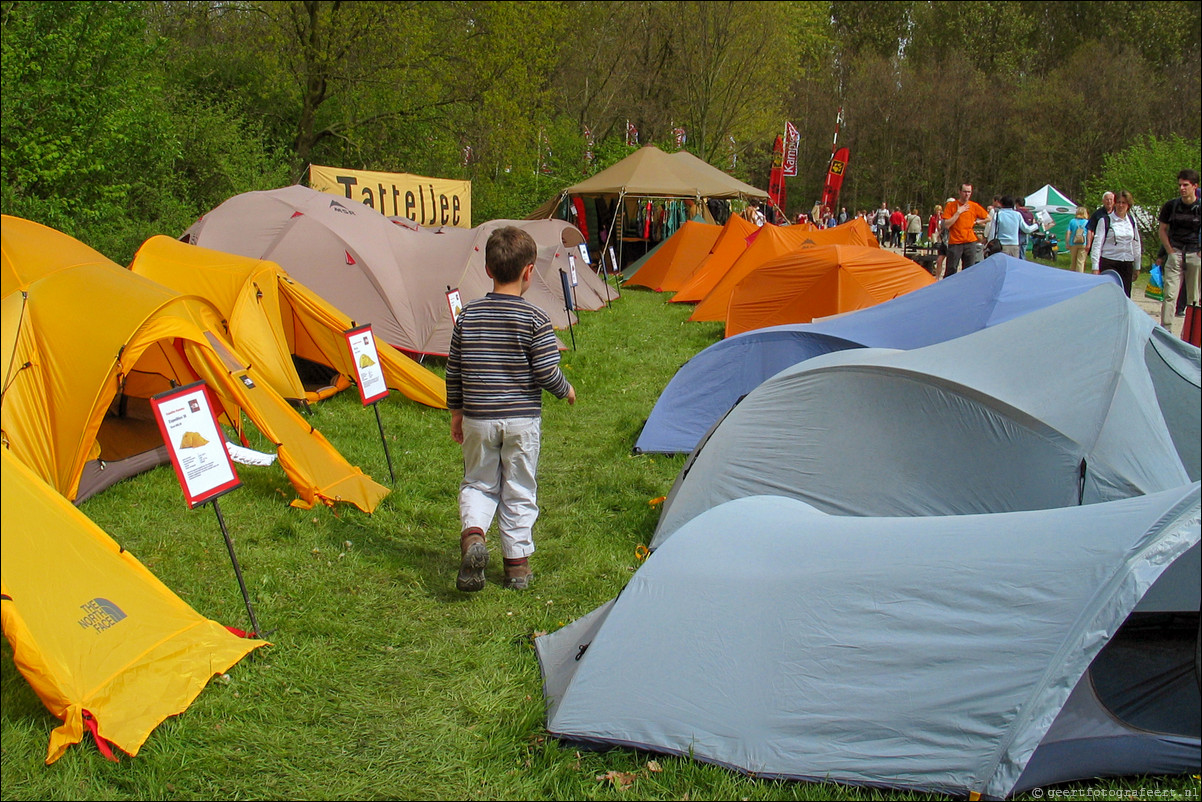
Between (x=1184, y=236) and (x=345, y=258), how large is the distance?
9.32 meters

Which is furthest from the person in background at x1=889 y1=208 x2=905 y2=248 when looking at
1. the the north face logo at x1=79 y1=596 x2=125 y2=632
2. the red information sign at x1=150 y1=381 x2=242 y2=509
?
the the north face logo at x1=79 y1=596 x2=125 y2=632

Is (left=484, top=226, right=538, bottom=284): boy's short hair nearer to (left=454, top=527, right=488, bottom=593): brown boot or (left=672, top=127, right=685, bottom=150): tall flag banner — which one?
(left=454, top=527, right=488, bottom=593): brown boot

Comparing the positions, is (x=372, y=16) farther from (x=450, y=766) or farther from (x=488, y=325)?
(x=450, y=766)

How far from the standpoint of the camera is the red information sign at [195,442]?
3730 mm

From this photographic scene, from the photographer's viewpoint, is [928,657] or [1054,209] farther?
[1054,209]

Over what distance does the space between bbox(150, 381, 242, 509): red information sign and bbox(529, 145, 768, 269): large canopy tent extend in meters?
15.8

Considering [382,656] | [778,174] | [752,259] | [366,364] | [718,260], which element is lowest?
[778,174]

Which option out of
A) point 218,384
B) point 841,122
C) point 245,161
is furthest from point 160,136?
point 841,122

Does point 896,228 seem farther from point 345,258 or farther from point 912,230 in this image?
point 345,258

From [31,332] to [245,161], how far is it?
11937 mm

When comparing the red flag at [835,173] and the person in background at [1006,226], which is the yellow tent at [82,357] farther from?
the red flag at [835,173]

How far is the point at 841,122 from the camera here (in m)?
48.9

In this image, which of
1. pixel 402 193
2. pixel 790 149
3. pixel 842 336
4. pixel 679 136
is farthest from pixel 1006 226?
pixel 790 149

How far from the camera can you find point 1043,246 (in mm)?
26016
